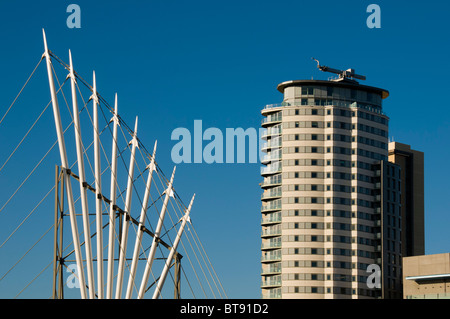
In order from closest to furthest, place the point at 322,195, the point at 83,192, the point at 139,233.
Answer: the point at 83,192 < the point at 139,233 < the point at 322,195

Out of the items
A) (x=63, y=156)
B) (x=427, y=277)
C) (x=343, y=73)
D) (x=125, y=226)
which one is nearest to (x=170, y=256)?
(x=125, y=226)

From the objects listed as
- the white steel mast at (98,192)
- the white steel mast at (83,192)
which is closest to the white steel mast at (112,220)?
the white steel mast at (98,192)

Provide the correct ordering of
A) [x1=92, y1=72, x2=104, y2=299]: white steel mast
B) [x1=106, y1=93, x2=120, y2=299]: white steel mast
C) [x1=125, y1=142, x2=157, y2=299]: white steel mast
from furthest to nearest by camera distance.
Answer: [x1=125, y1=142, x2=157, y2=299]: white steel mast, [x1=106, y1=93, x2=120, y2=299]: white steel mast, [x1=92, y1=72, x2=104, y2=299]: white steel mast

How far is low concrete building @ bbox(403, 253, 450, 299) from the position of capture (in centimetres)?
14688

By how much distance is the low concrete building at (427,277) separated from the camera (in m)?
147

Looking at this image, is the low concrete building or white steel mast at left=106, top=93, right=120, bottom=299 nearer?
white steel mast at left=106, top=93, right=120, bottom=299

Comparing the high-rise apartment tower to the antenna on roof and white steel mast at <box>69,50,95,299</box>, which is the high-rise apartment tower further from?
white steel mast at <box>69,50,95,299</box>

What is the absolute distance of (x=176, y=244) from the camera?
92.7m

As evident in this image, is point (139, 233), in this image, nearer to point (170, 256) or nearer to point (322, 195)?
point (170, 256)

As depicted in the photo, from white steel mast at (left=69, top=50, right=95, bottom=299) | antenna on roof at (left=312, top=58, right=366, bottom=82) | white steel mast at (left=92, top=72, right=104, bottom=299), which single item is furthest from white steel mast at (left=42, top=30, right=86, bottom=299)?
antenna on roof at (left=312, top=58, right=366, bottom=82)

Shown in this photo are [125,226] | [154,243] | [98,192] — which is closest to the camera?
[98,192]

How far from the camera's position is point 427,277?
15050 centimetres

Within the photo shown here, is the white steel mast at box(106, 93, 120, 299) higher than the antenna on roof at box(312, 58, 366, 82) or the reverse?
the reverse

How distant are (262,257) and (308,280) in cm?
1120
